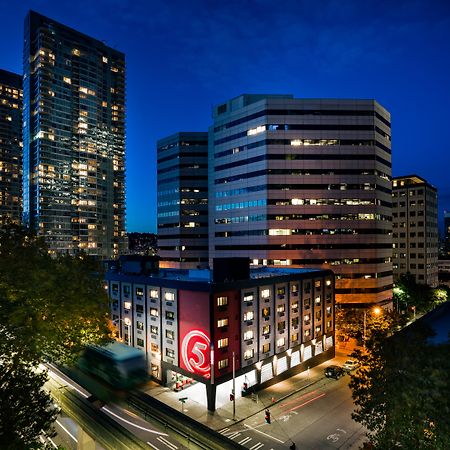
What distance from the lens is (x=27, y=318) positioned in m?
22.8

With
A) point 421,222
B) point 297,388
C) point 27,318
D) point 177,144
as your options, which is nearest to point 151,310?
point 297,388

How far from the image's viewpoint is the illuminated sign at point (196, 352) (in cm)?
4203

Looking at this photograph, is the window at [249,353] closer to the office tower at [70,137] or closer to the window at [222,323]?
the window at [222,323]

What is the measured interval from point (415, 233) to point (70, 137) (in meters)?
154

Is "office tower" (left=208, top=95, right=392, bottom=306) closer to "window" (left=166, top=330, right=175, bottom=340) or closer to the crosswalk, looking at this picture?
"window" (left=166, top=330, right=175, bottom=340)

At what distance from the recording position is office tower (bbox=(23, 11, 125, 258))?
150875mm

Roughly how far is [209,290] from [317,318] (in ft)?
87.2

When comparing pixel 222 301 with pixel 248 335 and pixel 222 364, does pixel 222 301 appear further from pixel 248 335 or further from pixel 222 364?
pixel 222 364

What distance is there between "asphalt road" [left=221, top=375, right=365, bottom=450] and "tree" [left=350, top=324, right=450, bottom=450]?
1660 cm

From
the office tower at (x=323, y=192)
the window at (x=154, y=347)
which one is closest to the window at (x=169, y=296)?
the window at (x=154, y=347)

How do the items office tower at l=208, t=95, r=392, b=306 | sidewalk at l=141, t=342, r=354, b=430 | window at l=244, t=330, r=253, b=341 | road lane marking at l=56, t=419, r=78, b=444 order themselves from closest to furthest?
1. road lane marking at l=56, t=419, r=78, b=444
2. sidewalk at l=141, t=342, r=354, b=430
3. window at l=244, t=330, r=253, b=341
4. office tower at l=208, t=95, r=392, b=306

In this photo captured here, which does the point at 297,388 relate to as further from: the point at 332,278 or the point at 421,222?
the point at 421,222

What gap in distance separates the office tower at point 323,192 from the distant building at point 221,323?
26.5 meters

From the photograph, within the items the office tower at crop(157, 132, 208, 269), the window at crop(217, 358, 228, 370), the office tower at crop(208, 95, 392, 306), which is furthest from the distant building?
the office tower at crop(157, 132, 208, 269)
